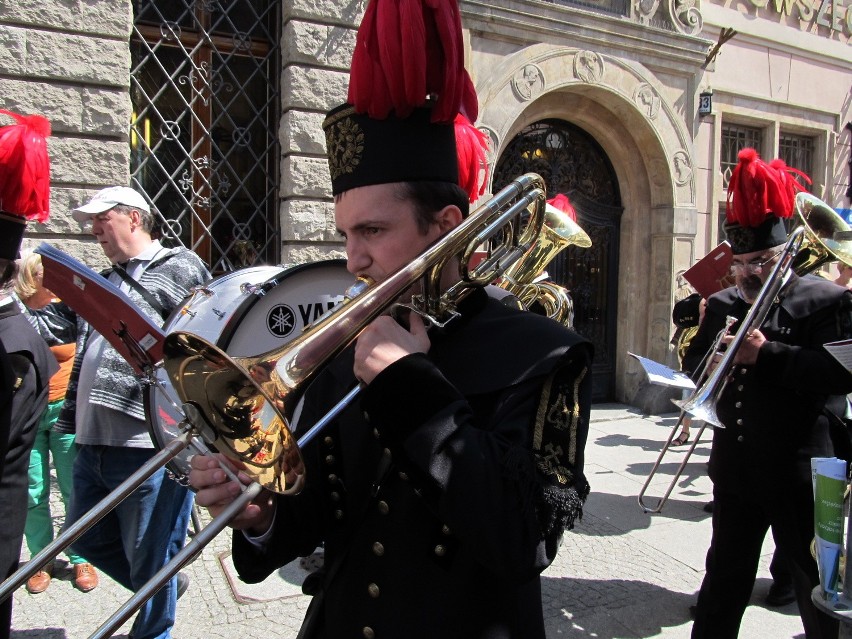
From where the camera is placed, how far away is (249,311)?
2.73 metres

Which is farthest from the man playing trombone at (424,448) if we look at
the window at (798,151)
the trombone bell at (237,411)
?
the window at (798,151)

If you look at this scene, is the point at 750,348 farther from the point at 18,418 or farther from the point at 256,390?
the point at 18,418

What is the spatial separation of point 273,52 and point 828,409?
558 centimetres

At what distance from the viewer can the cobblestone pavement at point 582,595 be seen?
344cm

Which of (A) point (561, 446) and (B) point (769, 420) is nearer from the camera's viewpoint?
(A) point (561, 446)

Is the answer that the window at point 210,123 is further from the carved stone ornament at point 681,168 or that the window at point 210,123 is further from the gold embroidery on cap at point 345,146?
the carved stone ornament at point 681,168

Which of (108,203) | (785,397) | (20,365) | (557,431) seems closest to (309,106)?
(108,203)

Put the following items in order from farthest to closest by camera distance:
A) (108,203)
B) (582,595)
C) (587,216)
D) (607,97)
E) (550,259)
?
1. (587,216)
2. (607,97)
3. (550,259)
4. (582,595)
5. (108,203)

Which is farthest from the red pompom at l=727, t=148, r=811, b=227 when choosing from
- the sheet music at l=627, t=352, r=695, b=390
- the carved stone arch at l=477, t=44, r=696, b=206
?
the carved stone arch at l=477, t=44, r=696, b=206

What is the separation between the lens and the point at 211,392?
1.28 m

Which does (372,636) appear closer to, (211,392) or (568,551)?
(211,392)

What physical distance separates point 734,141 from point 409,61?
9914 mm

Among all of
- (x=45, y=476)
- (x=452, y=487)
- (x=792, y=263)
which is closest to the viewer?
(x=452, y=487)

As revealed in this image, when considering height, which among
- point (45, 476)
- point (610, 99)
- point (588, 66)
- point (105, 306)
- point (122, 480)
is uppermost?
point (588, 66)
